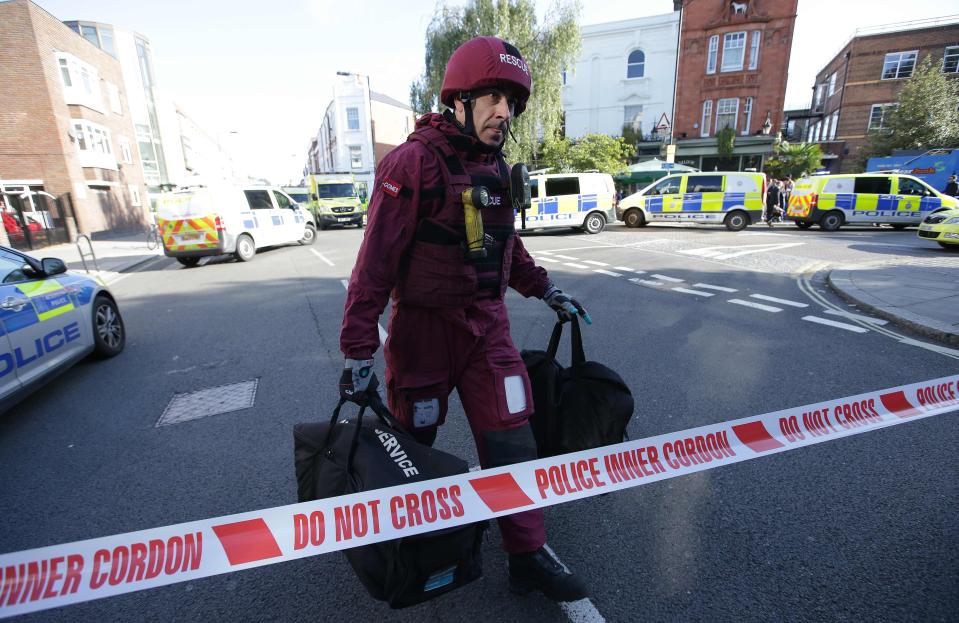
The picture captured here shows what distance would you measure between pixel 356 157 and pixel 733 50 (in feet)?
102

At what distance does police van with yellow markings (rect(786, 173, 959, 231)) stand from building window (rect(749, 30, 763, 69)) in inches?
652

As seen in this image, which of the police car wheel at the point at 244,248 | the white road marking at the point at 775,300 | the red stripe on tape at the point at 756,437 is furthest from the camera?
the police car wheel at the point at 244,248

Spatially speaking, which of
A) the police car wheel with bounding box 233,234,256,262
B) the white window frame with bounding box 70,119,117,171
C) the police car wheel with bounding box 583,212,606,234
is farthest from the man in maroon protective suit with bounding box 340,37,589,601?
the white window frame with bounding box 70,119,117,171

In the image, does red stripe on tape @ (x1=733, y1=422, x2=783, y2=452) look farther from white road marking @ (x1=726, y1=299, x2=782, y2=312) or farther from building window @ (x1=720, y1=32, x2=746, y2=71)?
building window @ (x1=720, y1=32, x2=746, y2=71)

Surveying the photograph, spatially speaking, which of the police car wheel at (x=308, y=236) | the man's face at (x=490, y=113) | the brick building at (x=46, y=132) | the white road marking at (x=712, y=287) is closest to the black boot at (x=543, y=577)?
the man's face at (x=490, y=113)

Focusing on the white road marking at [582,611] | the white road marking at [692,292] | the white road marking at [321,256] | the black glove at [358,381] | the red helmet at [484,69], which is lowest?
the white road marking at [321,256]

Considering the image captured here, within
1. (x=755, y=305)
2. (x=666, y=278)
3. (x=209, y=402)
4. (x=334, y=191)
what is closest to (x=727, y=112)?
(x=334, y=191)

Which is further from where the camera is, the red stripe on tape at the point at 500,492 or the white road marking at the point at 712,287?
the white road marking at the point at 712,287

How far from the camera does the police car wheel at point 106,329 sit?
4742mm

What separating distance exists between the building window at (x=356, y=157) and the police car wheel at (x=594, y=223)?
1301 inches

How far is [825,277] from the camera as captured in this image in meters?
8.04

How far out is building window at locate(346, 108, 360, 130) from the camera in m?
43.1

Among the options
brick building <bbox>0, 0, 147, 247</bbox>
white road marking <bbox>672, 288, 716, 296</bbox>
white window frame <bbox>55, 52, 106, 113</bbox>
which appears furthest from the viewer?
white window frame <bbox>55, 52, 106, 113</bbox>

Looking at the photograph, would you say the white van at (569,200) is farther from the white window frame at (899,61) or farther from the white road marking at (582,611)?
the white window frame at (899,61)
